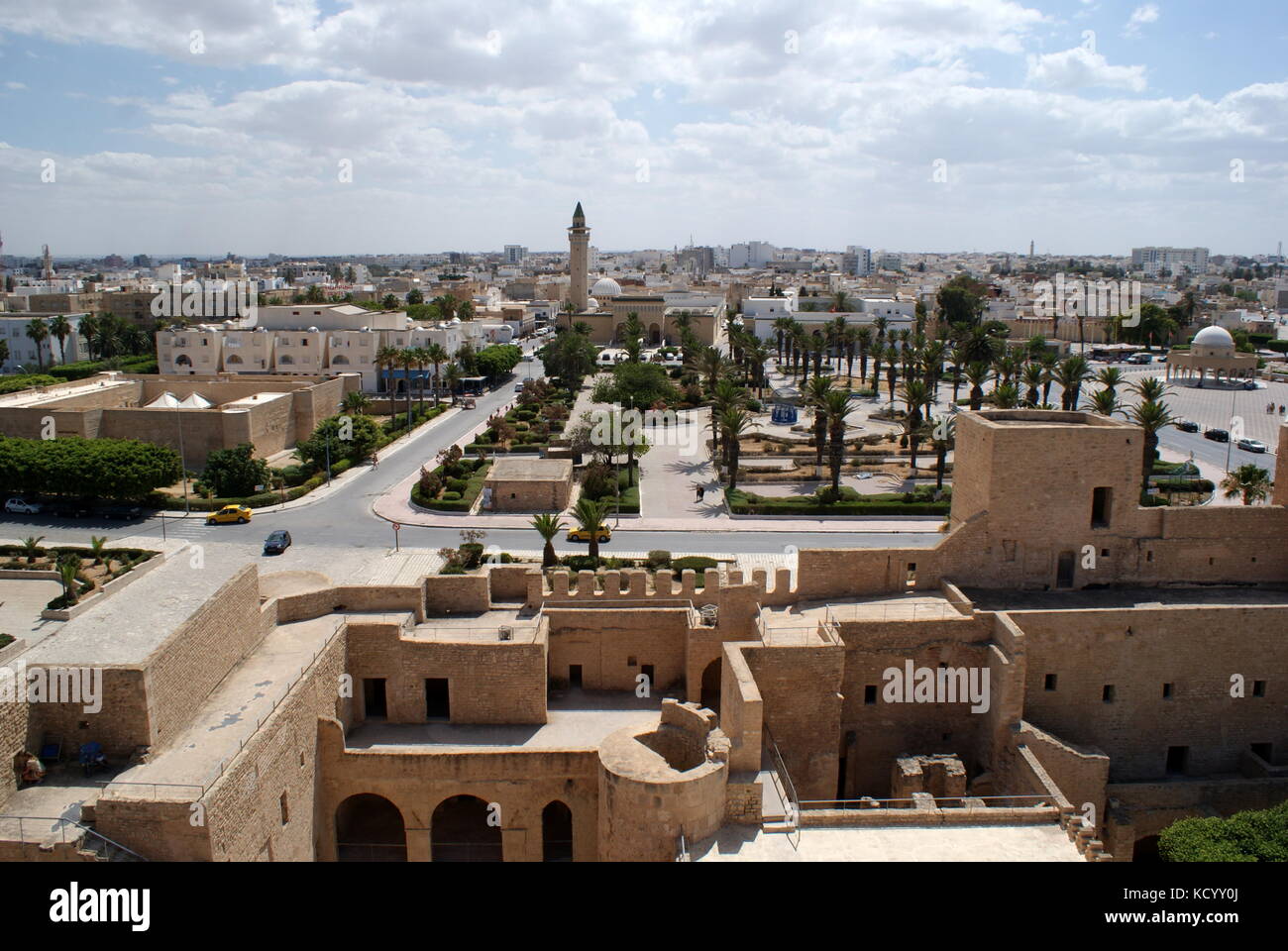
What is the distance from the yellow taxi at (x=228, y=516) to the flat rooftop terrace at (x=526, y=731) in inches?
968

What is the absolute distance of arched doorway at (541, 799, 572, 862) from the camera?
22.4 metres

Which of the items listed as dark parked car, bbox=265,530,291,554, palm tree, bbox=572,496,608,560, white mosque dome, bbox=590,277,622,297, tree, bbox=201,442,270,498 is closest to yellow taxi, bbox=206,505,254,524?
tree, bbox=201,442,270,498

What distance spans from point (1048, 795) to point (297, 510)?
36.7 metres

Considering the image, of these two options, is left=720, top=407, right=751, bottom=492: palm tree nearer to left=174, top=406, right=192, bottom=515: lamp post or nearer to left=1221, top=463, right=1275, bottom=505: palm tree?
left=1221, top=463, right=1275, bottom=505: palm tree

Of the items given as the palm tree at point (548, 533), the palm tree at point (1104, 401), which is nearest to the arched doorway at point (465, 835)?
the palm tree at point (548, 533)

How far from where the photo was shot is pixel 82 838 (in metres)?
14.9

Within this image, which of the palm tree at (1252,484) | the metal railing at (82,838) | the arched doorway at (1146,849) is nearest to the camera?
the metal railing at (82,838)

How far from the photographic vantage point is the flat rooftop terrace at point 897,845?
16891 millimetres

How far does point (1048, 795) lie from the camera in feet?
62.5

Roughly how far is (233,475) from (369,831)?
29490 millimetres

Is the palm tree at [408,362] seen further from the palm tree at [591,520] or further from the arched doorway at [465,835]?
the arched doorway at [465,835]

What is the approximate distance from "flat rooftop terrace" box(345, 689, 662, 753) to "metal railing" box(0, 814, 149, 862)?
632cm
